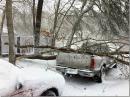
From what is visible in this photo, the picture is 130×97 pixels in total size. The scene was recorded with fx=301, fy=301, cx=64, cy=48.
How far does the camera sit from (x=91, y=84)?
1050 cm

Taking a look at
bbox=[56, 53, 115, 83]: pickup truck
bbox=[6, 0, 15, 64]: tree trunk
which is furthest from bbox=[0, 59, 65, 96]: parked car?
bbox=[6, 0, 15, 64]: tree trunk

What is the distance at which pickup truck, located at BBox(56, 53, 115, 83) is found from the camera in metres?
10.5

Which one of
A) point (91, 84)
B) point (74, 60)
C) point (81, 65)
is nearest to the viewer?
point (91, 84)

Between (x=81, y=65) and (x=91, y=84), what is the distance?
75 centimetres

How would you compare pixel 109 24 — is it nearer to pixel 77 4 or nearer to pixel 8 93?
pixel 77 4

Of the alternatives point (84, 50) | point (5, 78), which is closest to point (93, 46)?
point (84, 50)

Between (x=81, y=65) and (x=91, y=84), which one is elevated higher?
(x=81, y=65)

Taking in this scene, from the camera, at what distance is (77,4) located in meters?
17.7

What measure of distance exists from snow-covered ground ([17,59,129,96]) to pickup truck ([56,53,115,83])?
13.0 inches

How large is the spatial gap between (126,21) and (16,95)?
26.8 ft

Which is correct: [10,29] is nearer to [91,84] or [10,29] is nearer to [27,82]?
[91,84]

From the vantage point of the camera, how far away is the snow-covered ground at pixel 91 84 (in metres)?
8.51

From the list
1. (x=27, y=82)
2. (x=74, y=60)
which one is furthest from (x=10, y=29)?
(x=27, y=82)

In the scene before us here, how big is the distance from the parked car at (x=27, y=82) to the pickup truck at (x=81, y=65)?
142 inches
